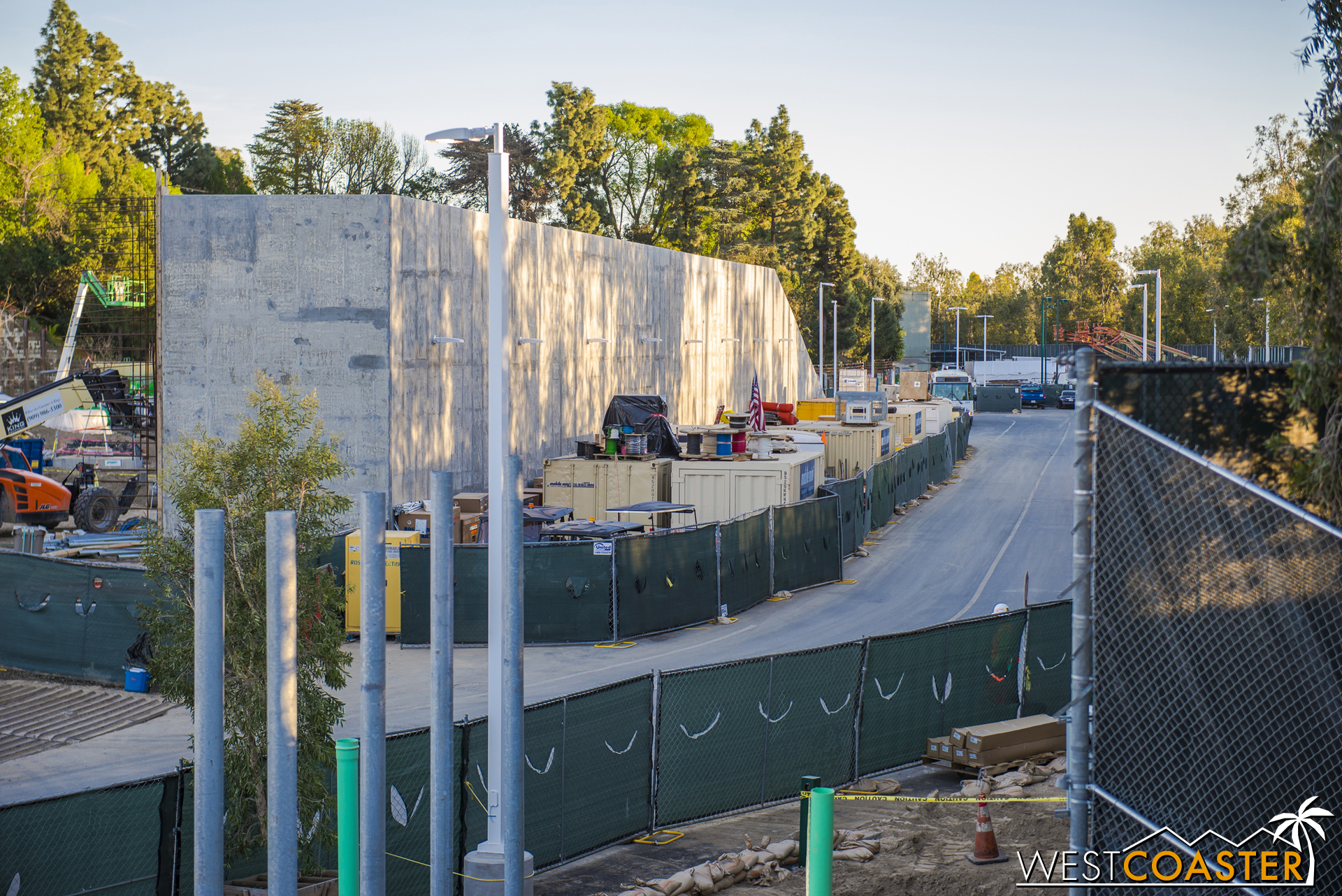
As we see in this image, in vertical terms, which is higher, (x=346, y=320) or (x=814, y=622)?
(x=346, y=320)

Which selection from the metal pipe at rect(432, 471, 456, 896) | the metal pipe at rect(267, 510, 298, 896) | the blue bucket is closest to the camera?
the metal pipe at rect(267, 510, 298, 896)

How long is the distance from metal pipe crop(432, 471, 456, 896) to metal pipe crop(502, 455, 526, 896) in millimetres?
443

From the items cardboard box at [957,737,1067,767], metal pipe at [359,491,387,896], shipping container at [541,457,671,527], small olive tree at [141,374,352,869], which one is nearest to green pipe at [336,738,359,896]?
metal pipe at [359,491,387,896]

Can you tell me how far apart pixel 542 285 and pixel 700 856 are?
28335mm

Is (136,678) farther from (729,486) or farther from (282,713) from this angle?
(729,486)

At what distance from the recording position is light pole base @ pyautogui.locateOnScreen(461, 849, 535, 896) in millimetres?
10414

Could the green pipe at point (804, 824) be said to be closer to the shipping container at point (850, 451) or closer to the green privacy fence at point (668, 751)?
the green privacy fence at point (668, 751)

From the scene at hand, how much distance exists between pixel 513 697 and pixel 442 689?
0.61 m

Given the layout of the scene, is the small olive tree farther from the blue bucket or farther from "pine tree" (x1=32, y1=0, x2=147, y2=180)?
"pine tree" (x1=32, y1=0, x2=147, y2=180)

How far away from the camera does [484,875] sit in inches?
411

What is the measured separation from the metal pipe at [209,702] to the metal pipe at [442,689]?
1.94 metres

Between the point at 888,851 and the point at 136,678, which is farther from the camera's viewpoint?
the point at 136,678

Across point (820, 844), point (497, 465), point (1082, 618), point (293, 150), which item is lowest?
point (820, 844)

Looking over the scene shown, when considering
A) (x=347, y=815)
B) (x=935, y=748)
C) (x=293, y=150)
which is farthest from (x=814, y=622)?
(x=293, y=150)
